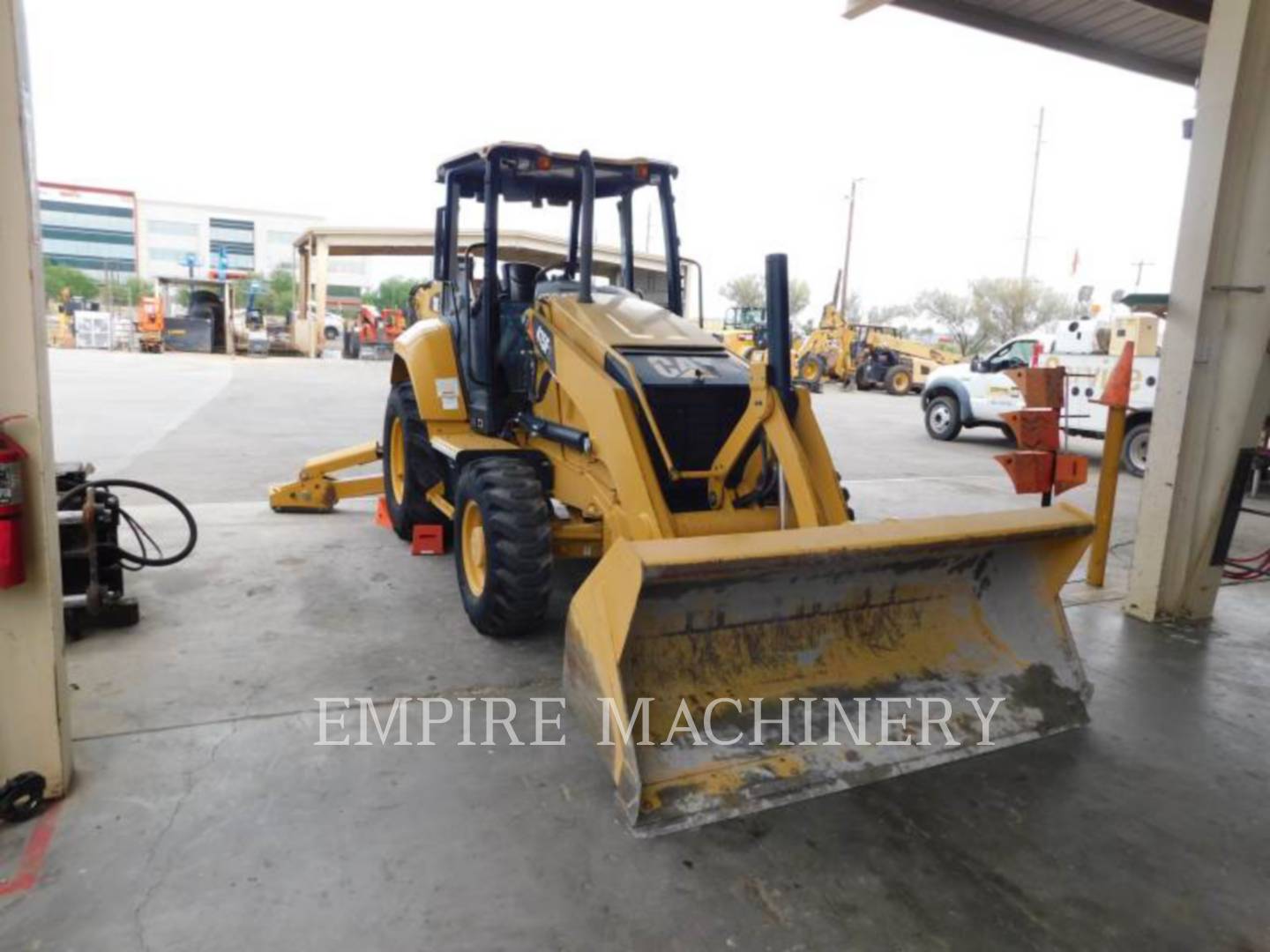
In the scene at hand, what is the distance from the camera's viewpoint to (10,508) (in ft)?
8.03

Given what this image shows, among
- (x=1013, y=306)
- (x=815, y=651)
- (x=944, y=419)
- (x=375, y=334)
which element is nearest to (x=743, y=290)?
(x=1013, y=306)

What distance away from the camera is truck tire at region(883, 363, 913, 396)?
25.0 m

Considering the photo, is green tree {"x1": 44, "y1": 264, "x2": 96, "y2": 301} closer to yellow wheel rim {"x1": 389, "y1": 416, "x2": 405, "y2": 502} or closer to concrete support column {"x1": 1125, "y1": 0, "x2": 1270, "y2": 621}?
yellow wheel rim {"x1": 389, "y1": 416, "x2": 405, "y2": 502}

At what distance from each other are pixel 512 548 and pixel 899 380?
75.3ft

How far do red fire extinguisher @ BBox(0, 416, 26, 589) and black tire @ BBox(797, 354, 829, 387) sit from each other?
2261 cm

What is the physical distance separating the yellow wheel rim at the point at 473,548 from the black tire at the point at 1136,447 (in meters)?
9.80

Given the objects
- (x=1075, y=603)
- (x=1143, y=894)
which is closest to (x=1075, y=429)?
(x=1075, y=603)

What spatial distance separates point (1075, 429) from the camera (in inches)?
481

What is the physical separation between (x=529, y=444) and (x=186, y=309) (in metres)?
32.7

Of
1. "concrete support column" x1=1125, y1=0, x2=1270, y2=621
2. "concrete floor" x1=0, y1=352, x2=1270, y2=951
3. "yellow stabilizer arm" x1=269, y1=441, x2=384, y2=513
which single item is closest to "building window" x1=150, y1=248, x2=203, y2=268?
"yellow stabilizer arm" x1=269, y1=441, x2=384, y2=513

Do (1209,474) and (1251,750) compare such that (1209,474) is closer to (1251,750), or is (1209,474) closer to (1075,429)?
(1251,750)

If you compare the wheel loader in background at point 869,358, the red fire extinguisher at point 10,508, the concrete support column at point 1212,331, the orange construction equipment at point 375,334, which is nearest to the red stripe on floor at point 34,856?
the red fire extinguisher at point 10,508

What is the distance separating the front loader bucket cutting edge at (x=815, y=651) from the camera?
2.65m

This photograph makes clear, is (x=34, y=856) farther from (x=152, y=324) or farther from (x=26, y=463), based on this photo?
(x=152, y=324)
